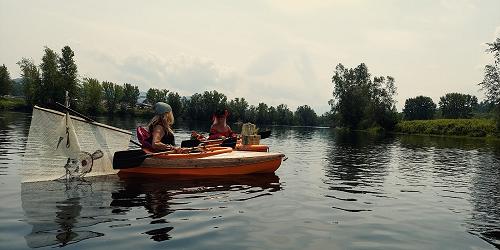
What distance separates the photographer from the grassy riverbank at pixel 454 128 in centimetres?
6644

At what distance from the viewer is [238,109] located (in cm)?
15462

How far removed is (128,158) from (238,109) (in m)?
142

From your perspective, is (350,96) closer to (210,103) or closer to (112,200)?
(210,103)

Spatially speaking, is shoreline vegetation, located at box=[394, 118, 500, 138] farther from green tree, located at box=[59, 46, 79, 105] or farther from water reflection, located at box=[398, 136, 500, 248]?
green tree, located at box=[59, 46, 79, 105]

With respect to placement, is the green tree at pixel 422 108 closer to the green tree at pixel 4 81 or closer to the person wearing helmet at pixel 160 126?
the green tree at pixel 4 81

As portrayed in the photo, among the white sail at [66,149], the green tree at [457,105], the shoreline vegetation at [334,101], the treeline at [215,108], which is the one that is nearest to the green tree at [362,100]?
the shoreline vegetation at [334,101]

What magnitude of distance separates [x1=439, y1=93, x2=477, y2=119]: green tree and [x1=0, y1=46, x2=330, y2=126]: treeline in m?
48.3

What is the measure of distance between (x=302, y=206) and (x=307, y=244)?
3414mm

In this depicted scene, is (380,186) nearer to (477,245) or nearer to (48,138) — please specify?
(477,245)

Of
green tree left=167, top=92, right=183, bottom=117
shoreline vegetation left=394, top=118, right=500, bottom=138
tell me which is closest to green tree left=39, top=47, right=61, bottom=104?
green tree left=167, top=92, right=183, bottom=117

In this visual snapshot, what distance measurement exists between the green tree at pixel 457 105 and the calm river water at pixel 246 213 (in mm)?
151910

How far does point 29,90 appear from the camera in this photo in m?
94.5

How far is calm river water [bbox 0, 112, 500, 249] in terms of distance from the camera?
23.8ft

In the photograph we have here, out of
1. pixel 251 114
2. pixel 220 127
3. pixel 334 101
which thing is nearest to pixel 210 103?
pixel 251 114
